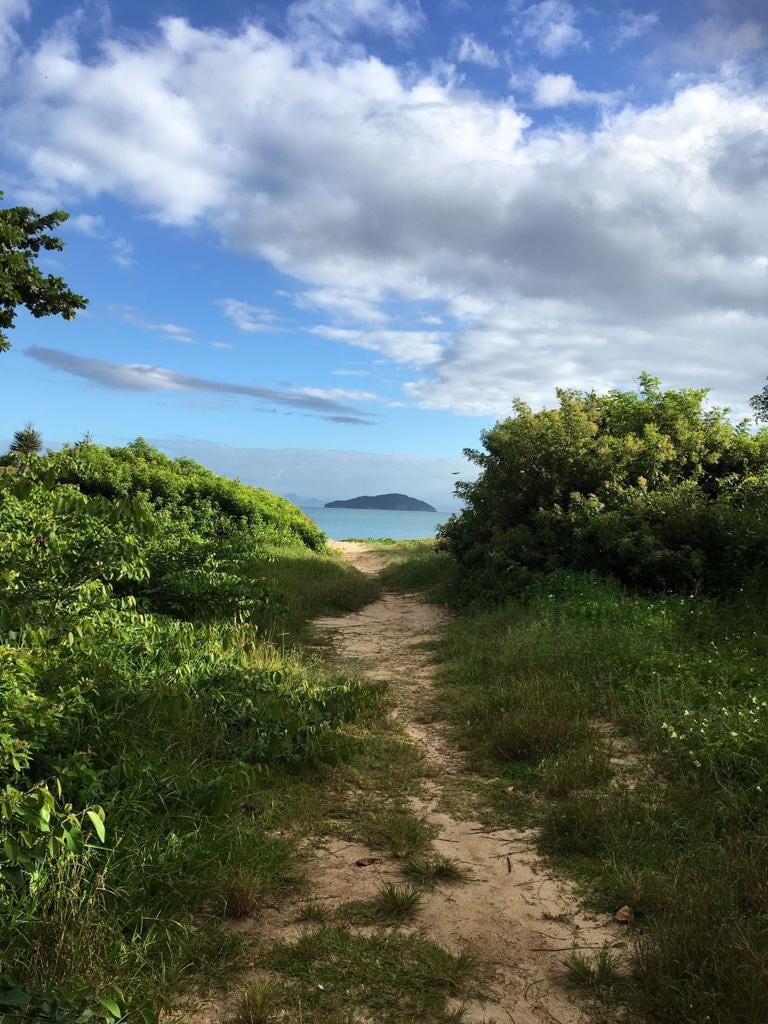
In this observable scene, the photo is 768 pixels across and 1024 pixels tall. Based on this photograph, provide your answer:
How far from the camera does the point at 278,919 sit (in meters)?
3.28

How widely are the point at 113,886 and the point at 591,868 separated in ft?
8.63

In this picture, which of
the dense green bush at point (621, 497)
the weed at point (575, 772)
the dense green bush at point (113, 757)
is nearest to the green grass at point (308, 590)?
the dense green bush at point (621, 497)

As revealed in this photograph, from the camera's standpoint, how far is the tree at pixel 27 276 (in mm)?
18172

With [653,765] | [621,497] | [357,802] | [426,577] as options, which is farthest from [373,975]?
[426,577]

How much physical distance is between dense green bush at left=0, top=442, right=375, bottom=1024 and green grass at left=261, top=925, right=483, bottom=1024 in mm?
444

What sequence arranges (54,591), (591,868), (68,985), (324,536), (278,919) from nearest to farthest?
(68,985)
(278,919)
(591,868)
(54,591)
(324,536)

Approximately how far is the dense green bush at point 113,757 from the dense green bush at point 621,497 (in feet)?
20.1

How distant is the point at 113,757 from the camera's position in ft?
14.1

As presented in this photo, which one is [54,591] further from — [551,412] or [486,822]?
[551,412]

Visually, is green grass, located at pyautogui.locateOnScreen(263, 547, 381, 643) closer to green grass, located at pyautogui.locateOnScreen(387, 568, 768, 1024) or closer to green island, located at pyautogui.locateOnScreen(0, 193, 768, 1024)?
green island, located at pyautogui.locateOnScreen(0, 193, 768, 1024)

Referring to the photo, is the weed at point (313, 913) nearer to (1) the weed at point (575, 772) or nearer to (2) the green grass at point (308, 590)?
(1) the weed at point (575, 772)

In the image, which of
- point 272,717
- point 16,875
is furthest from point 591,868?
point 16,875

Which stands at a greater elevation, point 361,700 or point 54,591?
point 54,591

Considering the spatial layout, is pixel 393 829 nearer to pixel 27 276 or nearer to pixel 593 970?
pixel 593 970
